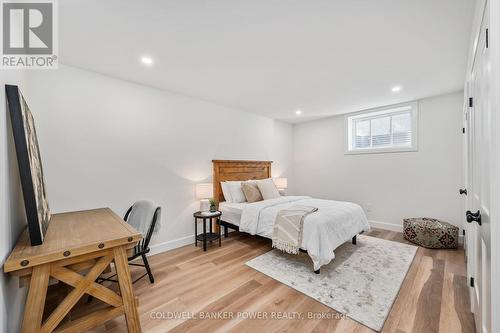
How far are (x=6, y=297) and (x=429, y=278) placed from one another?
359cm

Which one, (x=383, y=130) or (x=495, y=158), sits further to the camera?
(x=383, y=130)

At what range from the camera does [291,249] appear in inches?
99.9

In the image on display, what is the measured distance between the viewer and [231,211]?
346cm

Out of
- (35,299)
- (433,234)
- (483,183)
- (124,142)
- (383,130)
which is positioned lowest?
(433,234)

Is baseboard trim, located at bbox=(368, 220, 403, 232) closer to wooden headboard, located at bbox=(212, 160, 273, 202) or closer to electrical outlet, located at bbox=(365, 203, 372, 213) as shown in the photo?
electrical outlet, located at bbox=(365, 203, 372, 213)

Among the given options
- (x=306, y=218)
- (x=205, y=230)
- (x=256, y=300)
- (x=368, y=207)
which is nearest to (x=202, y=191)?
(x=205, y=230)

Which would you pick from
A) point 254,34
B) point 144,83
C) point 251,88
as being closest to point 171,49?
point 254,34

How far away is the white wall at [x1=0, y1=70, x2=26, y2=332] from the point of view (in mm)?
1055

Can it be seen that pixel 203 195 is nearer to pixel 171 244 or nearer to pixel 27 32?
pixel 171 244

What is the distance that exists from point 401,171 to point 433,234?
1.22m

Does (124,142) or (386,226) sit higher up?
(124,142)

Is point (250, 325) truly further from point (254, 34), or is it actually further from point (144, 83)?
point (144, 83)

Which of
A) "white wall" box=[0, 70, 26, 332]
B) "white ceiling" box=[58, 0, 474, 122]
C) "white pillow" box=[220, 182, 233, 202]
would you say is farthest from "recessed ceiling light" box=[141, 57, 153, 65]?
"white pillow" box=[220, 182, 233, 202]

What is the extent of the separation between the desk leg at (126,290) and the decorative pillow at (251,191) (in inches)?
94.5
